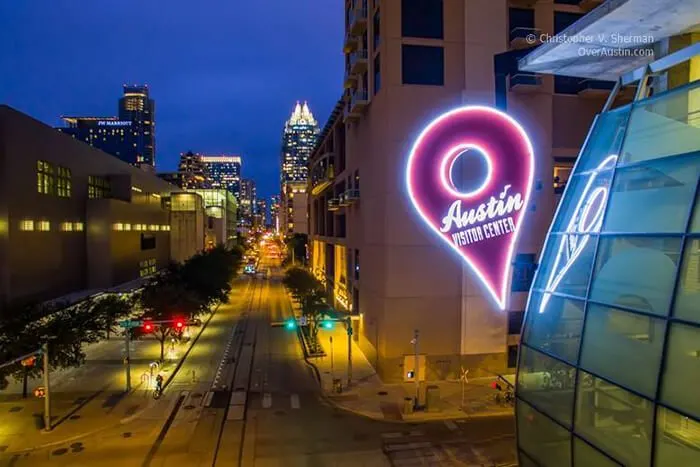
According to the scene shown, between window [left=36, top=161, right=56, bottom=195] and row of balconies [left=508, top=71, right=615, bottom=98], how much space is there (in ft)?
142

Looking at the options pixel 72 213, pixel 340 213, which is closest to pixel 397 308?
pixel 340 213

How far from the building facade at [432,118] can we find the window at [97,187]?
144 ft

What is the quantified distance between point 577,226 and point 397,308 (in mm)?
21685

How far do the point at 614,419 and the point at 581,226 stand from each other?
4.31m

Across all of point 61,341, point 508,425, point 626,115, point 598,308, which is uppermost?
point 626,115

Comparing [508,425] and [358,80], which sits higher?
[358,80]

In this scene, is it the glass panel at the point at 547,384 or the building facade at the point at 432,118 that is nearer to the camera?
the glass panel at the point at 547,384

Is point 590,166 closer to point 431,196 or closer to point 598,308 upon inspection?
point 598,308

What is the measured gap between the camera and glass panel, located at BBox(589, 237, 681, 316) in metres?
9.41

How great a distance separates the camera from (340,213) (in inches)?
2266

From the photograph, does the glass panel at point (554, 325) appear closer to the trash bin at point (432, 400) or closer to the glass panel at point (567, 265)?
the glass panel at point (567, 265)

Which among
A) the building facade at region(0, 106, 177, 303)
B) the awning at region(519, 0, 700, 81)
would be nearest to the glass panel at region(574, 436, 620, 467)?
the awning at region(519, 0, 700, 81)

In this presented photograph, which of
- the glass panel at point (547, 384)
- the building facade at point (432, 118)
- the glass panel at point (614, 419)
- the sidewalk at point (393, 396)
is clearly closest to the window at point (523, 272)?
the building facade at point (432, 118)

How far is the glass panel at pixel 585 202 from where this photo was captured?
11547mm
